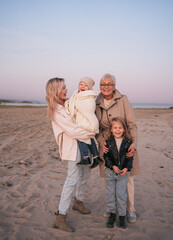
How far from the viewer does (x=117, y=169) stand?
2.92 meters

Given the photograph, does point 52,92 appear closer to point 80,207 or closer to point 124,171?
point 124,171

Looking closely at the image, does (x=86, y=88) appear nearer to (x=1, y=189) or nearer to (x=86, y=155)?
(x=86, y=155)

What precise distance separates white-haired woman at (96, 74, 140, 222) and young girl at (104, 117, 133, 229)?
0.16 m

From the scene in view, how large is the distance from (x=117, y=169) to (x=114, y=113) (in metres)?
0.88

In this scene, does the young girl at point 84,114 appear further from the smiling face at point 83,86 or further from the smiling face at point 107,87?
the smiling face at point 107,87

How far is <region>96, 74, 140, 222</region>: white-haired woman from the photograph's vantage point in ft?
10.3

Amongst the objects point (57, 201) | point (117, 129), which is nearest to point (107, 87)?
point (117, 129)

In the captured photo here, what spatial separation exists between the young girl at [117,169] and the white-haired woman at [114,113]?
162 millimetres

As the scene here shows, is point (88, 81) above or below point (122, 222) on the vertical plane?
above

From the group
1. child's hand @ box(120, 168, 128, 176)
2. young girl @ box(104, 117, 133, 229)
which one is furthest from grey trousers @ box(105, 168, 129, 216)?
child's hand @ box(120, 168, 128, 176)

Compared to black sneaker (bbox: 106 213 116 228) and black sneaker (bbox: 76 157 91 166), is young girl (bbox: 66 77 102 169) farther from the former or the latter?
black sneaker (bbox: 106 213 116 228)

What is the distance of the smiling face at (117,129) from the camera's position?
302 cm

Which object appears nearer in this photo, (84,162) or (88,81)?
(84,162)

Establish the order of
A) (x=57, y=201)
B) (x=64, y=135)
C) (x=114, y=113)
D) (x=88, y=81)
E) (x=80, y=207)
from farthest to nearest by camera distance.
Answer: (x=57, y=201), (x=80, y=207), (x=114, y=113), (x=88, y=81), (x=64, y=135)
